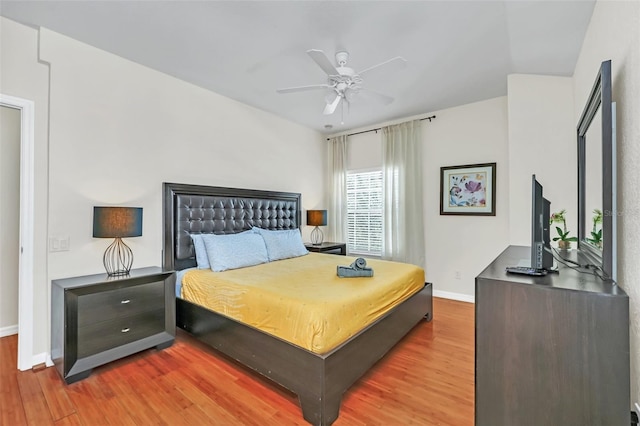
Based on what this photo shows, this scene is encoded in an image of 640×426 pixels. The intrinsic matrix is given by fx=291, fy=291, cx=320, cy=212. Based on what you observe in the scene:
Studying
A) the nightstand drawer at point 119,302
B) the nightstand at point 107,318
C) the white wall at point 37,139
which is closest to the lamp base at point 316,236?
the nightstand at point 107,318

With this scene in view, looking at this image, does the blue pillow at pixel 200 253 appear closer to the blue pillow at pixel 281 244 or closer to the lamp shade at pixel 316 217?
the blue pillow at pixel 281 244

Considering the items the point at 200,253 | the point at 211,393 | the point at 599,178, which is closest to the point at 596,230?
the point at 599,178

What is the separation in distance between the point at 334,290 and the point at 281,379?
740 millimetres

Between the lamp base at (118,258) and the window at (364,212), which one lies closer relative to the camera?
the lamp base at (118,258)

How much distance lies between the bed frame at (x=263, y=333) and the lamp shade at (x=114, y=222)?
659 millimetres

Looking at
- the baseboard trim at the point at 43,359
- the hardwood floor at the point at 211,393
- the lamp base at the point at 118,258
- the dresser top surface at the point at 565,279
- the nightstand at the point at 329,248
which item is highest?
the dresser top surface at the point at 565,279

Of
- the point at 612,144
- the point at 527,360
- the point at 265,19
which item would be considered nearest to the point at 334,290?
the point at 527,360

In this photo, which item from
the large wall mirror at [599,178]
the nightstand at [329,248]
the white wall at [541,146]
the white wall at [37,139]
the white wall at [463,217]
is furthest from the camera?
the nightstand at [329,248]

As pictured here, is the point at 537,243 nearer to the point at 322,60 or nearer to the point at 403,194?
the point at 322,60

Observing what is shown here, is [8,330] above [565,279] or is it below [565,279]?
below

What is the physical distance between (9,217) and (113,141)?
159 centimetres

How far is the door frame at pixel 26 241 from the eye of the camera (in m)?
2.47

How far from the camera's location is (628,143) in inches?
52.9

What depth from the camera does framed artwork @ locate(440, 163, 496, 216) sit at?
13.4 ft
